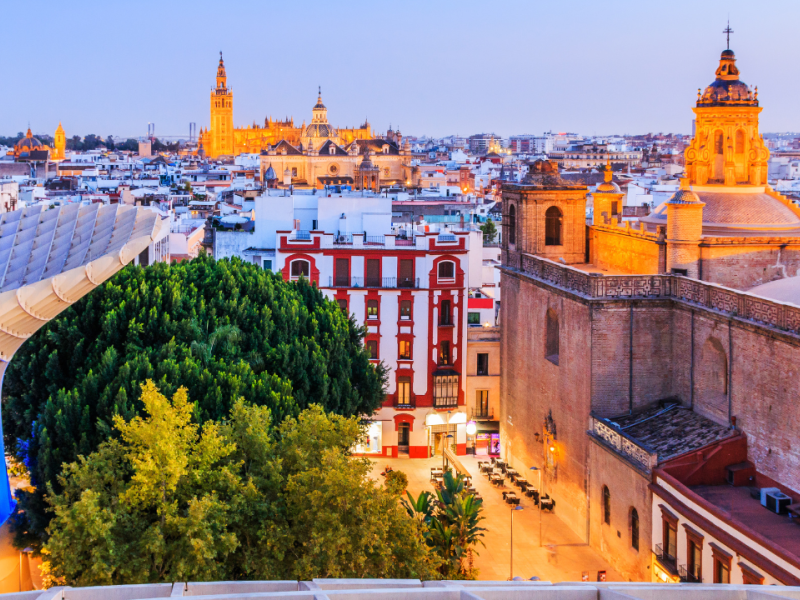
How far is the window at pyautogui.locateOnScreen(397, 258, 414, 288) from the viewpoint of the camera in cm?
4050

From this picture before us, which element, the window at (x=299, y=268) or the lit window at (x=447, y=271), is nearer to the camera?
the lit window at (x=447, y=271)

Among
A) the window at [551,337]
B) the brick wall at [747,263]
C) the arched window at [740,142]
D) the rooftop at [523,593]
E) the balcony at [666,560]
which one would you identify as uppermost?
the arched window at [740,142]

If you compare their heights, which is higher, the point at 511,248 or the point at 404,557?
the point at 511,248

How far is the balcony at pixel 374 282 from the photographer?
40562mm

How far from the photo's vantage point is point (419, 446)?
40.8 metres

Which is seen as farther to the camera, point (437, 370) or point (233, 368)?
point (437, 370)

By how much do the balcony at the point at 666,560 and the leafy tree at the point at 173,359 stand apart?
8903mm

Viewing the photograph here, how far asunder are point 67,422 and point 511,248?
2058 centimetres

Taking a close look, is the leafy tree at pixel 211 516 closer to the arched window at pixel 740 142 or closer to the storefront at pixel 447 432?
the arched window at pixel 740 142

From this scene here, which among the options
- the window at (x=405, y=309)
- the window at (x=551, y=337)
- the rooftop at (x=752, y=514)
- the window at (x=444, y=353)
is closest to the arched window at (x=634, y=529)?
the rooftop at (x=752, y=514)

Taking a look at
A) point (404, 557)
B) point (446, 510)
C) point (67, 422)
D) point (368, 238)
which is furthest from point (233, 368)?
point (368, 238)

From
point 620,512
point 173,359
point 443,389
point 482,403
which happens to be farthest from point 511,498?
point 173,359

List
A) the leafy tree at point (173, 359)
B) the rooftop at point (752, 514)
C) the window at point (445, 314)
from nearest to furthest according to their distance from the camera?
the rooftop at point (752, 514)
the leafy tree at point (173, 359)
the window at point (445, 314)

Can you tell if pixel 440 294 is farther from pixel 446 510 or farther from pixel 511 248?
pixel 446 510
